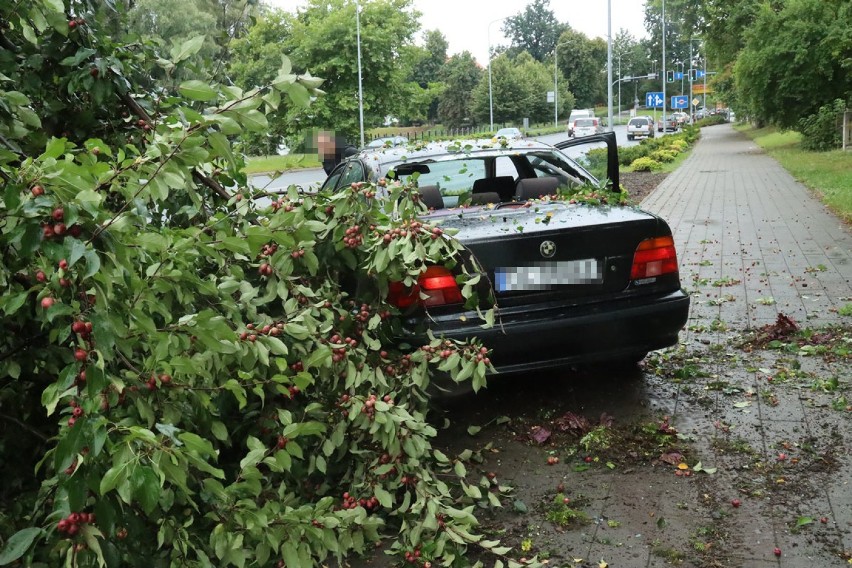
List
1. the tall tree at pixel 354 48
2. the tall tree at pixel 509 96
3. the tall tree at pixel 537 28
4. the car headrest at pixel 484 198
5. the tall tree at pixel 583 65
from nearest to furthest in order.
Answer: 1. the car headrest at pixel 484 198
2. the tall tree at pixel 354 48
3. the tall tree at pixel 509 96
4. the tall tree at pixel 583 65
5. the tall tree at pixel 537 28

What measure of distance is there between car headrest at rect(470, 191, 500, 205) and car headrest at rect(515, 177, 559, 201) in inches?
6.0

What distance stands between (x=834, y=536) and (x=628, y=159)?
100 ft

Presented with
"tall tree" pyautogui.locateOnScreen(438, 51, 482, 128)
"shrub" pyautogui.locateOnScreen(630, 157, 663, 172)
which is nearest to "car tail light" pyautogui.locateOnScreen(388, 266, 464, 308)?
"shrub" pyautogui.locateOnScreen(630, 157, 663, 172)

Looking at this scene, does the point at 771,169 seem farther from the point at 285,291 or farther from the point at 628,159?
the point at 285,291

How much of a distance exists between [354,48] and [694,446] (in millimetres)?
37291

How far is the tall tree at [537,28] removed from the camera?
143250 millimetres

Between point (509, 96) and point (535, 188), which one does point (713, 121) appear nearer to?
point (509, 96)

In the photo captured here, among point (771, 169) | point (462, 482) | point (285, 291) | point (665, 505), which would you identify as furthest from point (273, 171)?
point (771, 169)

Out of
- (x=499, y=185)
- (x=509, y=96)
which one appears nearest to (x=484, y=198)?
(x=499, y=185)

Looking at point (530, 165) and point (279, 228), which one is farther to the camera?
point (530, 165)

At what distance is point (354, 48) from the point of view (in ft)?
130

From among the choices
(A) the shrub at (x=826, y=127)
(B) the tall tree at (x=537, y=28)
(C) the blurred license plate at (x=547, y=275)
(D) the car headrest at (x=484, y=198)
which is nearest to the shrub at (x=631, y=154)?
(A) the shrub at (x=826, y=127)

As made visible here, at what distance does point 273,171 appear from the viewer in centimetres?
399

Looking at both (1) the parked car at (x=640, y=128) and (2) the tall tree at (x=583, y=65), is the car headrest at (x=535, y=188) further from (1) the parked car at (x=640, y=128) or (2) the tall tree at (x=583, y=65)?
(2) the tall tree at (x=583, y=65)
